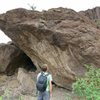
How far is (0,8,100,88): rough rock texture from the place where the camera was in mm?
12086

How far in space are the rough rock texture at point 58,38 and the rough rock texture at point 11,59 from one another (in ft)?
5.25

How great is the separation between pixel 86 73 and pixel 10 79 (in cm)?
436

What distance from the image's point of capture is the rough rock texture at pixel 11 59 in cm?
1534

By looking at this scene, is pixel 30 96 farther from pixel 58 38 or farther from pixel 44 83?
pixel 44 83

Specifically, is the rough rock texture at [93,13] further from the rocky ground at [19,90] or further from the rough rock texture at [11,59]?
the rocky ground at [19,90]

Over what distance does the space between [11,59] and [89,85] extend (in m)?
5.54

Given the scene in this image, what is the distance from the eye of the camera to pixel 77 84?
36.4 ft

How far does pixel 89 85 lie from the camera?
1089 cm

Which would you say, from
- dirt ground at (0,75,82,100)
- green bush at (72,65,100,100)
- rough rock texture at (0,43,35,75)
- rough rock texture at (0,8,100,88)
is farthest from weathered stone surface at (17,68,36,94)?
green bush at (72,65,100,100)

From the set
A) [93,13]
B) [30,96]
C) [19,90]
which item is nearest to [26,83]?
[19,90]

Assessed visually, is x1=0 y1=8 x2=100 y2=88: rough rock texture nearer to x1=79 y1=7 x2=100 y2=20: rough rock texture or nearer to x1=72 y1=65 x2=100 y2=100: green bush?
x1=72 y1=65 x2=100 y2=100: green bush

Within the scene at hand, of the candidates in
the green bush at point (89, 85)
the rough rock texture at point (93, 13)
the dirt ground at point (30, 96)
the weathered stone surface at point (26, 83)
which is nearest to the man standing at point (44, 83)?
the green bush at point (89, 85)

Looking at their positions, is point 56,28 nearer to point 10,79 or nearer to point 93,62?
point 93,62

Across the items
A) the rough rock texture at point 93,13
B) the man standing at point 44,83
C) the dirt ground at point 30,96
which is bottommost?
the dirt ground at point 30,96
